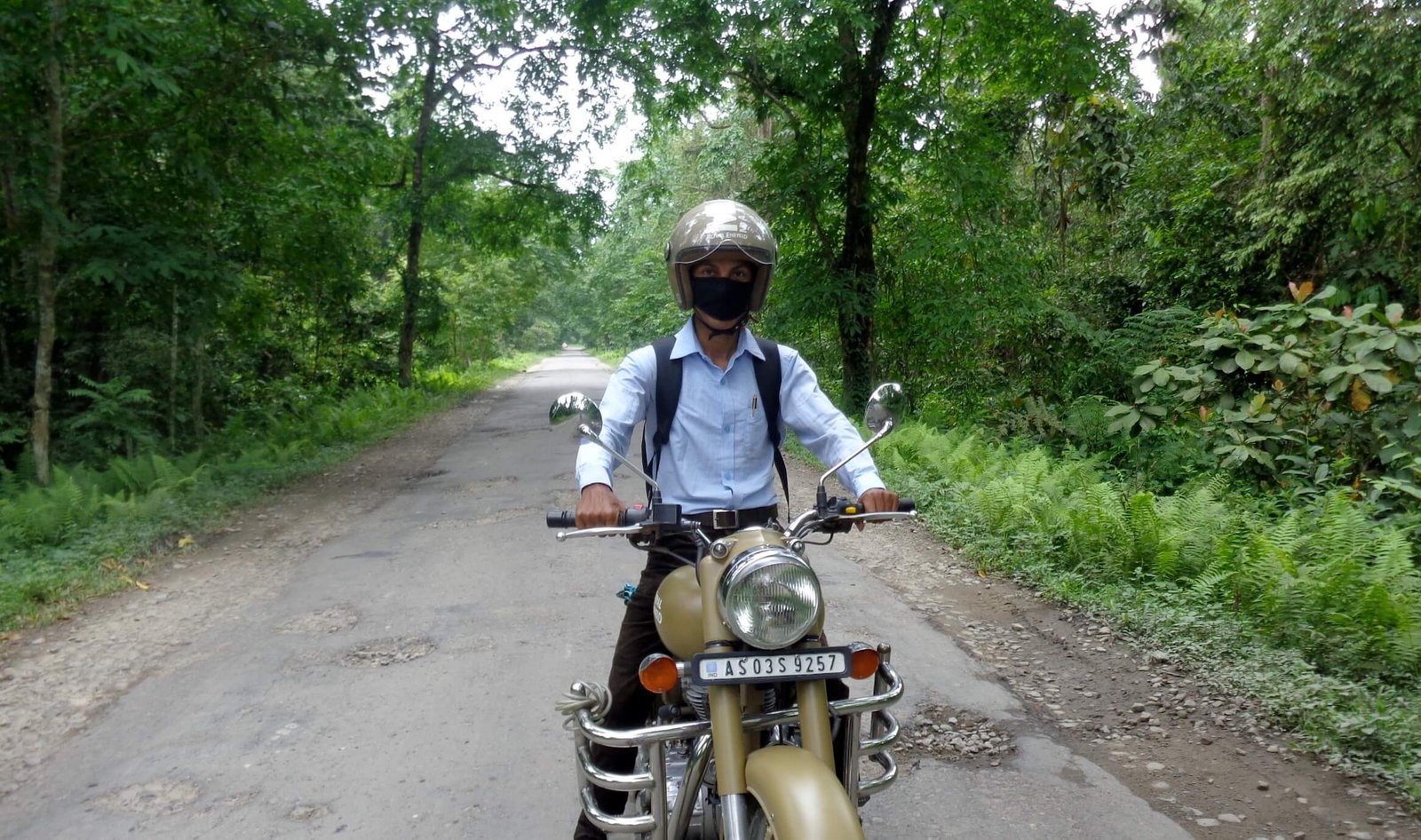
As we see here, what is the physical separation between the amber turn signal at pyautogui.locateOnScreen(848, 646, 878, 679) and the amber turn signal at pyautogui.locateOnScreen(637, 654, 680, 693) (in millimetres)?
430

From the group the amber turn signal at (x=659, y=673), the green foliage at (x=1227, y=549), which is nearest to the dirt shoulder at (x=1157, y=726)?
the green foliage at (x=1227, y=549)

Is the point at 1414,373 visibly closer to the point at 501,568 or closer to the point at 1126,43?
the point at 501,568

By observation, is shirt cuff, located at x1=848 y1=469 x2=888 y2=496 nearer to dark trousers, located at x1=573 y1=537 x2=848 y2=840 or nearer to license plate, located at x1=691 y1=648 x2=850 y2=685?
dark trousers, located at x1=573 y1=537 x2=848 y2=840

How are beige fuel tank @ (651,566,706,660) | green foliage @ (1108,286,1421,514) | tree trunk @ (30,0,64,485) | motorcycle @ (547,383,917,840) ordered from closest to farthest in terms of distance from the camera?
motorcycle @ (547,383,917,840), beige fuel tank @ (651,566,706,660), green foliage @ (1108,286,1421,514), tree trunk @ (30,0,64,485)

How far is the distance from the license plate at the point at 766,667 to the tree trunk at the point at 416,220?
59.1ft

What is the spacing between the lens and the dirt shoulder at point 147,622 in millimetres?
4797

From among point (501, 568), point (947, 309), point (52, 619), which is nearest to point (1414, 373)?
point (501, 568)

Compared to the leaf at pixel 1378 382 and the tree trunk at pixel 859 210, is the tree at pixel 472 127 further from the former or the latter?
the leaf at pixel 1378 382

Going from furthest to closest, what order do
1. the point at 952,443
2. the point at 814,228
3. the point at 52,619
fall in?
the point at 814,228 < the point at 952,443 < the point at 52,619

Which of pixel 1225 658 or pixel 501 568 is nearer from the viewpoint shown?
pixel 1225 658

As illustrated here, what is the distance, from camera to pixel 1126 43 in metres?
13.7

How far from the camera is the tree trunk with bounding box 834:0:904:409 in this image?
1414 centimetres

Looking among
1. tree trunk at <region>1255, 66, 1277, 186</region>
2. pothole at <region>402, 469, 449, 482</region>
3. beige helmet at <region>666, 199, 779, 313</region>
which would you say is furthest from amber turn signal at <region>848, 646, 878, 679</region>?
tree trunk at <region>1255, 66, 1277, 186</region>

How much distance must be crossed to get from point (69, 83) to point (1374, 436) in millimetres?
11453
